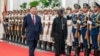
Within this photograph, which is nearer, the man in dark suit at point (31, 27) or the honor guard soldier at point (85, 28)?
the man in dark suit at point (31, 27)

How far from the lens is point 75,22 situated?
995 cm

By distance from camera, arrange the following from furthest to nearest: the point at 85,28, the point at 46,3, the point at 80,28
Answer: the point at 46,3, the point at 80,28, the point at 85,28

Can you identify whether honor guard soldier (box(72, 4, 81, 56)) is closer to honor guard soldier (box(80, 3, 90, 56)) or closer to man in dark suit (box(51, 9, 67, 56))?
honor guard soldier (box(80, 3, 90, 56))

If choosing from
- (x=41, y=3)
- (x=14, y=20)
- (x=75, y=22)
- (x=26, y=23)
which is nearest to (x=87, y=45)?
(x=75, y=22)

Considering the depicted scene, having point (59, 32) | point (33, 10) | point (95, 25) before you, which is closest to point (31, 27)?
point (33, 10)

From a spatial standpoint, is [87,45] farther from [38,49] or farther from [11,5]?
[11,5]

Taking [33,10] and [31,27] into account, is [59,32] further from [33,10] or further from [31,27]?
[33,10]

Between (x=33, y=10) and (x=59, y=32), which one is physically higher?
(x=33, y=10)

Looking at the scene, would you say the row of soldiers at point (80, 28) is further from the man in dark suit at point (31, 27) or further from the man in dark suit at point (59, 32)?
the man in dark suit at point (31, 27)

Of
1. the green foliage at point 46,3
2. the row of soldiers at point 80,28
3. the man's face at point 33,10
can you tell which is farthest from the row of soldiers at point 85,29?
the green foliage at point 46,3

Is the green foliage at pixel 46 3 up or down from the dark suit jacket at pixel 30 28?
A: up

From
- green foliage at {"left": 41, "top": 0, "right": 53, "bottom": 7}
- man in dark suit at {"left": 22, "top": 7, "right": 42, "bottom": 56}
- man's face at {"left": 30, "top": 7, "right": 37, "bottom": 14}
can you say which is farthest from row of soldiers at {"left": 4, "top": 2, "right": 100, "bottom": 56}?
green foliage at {"left": 41, "top": 0, "right": 53, "bottom": 7}

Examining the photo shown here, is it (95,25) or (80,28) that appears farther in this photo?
(80,28)

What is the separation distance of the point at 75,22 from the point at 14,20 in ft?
23.8
